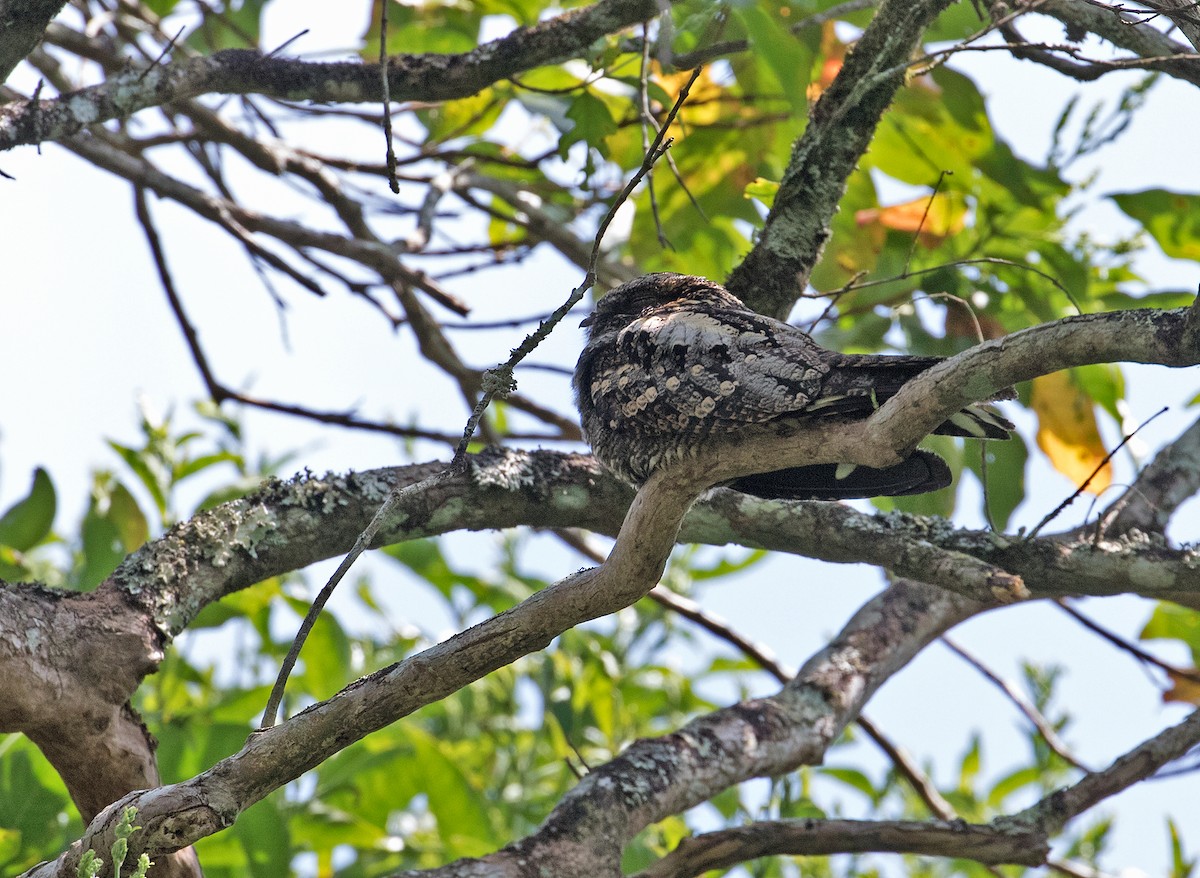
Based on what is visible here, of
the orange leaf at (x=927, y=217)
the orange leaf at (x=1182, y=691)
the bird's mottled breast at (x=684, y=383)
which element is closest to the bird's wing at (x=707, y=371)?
the bird's mottled breast at (x=684, y=383)

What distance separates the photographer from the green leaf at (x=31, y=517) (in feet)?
10.1

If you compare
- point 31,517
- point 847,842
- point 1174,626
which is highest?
point 31,517

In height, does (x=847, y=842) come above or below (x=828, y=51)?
below

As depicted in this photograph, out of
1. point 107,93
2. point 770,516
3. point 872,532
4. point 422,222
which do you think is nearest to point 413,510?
point 770,516

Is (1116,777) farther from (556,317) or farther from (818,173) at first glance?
(556,317)

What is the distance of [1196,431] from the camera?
3.52 metres

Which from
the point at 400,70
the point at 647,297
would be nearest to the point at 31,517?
the point at 400,70

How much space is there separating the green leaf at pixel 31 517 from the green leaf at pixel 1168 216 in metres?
3.39

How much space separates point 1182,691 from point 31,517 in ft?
12.1

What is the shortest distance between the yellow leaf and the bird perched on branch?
138 centimetres

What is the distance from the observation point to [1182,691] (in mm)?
3572

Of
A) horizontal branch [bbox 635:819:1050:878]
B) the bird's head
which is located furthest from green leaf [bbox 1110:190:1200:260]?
horizontal branch [bbox 635:819:1050:878]

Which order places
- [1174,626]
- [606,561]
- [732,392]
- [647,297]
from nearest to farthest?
1. [606,561]
2. [732,392]
3. [647,297]
4. [1174,626]

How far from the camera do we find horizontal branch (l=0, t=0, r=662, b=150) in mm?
2693
